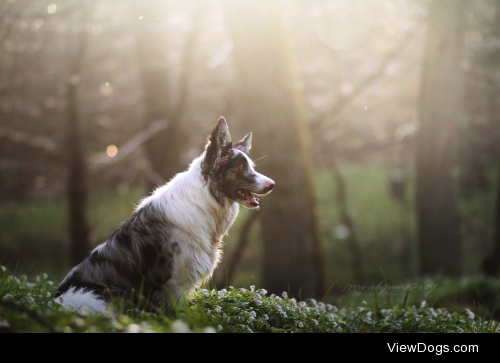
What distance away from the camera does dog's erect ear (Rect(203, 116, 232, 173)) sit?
4.05 metres

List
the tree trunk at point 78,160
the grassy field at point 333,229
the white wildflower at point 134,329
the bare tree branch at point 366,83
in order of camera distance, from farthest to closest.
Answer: the grassy field at point 333,229 → the bare tree branch at point 366,83 → the tree trunk at point 78,160 → the white wildflower at point 134,329

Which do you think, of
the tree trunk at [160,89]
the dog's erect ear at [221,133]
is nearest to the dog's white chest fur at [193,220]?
the dog's erect ear at [221,133]

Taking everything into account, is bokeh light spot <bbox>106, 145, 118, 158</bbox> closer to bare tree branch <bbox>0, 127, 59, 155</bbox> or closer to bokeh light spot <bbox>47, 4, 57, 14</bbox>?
bare tree branch <bbox>0, 127, 59, 155</bbox>

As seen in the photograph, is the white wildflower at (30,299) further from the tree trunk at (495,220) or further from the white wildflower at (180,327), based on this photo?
the tree trunk at (495,220)

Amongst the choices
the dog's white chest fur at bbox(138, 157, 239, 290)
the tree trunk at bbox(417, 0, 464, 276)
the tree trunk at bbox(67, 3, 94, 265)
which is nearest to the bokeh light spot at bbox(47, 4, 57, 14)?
the tree trunk at bbox(67, 3, 94, 265)

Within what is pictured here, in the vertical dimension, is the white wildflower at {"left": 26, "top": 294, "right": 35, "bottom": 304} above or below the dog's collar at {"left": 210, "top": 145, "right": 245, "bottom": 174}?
below

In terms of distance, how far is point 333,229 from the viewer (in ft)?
69.6

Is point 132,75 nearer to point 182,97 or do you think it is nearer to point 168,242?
point 182,97

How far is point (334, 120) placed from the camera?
46.0 ft

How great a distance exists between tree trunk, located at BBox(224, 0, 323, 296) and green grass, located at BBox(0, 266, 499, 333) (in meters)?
2.39

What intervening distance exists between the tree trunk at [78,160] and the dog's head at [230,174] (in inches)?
329

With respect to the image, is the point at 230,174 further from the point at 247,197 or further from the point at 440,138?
the point at 440,138

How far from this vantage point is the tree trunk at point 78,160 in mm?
11031
